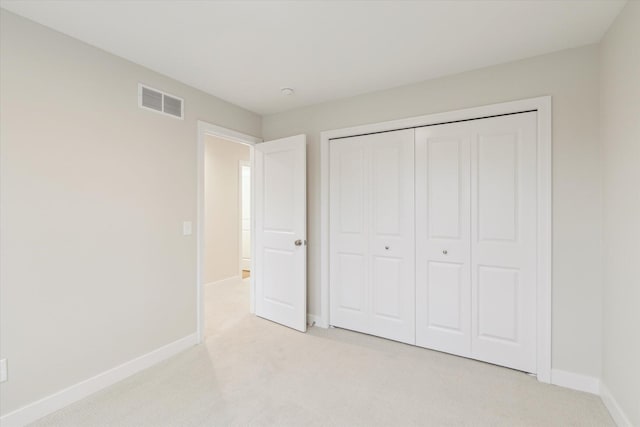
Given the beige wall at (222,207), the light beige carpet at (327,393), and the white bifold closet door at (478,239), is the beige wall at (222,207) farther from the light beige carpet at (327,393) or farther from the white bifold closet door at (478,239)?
the white bifold closet door at (478,239)

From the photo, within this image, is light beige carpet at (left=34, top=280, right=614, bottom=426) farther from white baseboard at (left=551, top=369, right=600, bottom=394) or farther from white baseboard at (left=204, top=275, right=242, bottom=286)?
white baseboard at (left=204, top=275, right=242, bottom=286)

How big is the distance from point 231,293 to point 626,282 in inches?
164

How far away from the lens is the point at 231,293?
4.42m

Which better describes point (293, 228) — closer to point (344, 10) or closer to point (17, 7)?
point (344, 10)

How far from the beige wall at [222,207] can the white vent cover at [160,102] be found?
215 centimetres

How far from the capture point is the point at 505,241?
2312 millimetres

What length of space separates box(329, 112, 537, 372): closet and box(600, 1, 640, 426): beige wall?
0.41 m

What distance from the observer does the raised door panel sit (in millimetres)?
2227

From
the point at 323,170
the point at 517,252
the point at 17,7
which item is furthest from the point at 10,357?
the point at 517,252

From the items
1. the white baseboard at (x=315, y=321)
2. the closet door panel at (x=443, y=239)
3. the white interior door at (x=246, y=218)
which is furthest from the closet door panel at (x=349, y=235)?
the white interior door at (x=246, y=218)

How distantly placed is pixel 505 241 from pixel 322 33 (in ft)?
6.64

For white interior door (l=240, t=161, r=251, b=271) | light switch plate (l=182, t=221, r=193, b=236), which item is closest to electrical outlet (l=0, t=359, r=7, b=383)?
light switch plate (l=182, t=221, r=193, b=236)

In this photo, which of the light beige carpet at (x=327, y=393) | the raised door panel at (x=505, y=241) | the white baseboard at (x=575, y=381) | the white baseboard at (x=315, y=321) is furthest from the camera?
the white baseboard at (x=315, y=321)

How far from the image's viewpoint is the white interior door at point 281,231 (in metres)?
3.04
